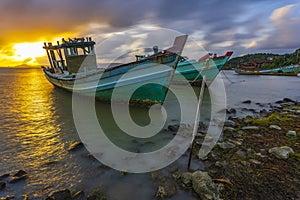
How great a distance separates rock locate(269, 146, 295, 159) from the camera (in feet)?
16.4

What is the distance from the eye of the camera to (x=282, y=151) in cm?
518

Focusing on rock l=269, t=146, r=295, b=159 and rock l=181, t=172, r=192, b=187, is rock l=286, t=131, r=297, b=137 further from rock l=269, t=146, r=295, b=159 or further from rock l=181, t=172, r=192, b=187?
rock l=181, t=172, r=192, b=187

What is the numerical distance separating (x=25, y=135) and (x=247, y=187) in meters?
8.65

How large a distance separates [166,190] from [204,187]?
858 mm

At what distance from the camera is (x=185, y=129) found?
7.94 meters

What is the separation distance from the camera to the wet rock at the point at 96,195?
3876 mm

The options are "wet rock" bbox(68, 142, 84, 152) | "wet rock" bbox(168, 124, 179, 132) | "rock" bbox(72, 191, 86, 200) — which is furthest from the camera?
"wet rock" bbox(168, 124, 179, 132)

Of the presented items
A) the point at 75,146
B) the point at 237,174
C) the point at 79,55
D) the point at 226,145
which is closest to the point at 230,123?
the point at 226,145

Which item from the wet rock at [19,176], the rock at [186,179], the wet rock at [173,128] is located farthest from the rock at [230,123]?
the wet rock at [19,176]

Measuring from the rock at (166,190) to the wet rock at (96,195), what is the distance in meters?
1.26

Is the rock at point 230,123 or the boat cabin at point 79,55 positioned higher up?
the boat cabin at point 79,55

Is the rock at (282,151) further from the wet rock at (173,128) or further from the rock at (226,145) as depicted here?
the wet rock at (173,128)

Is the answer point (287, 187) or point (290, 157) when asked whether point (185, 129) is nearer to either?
point (290, 157)

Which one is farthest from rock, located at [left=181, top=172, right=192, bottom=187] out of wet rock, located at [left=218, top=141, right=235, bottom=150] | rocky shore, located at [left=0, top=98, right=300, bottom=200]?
wet rock, located at [left=218, top=141, right=235, bottom=150]
